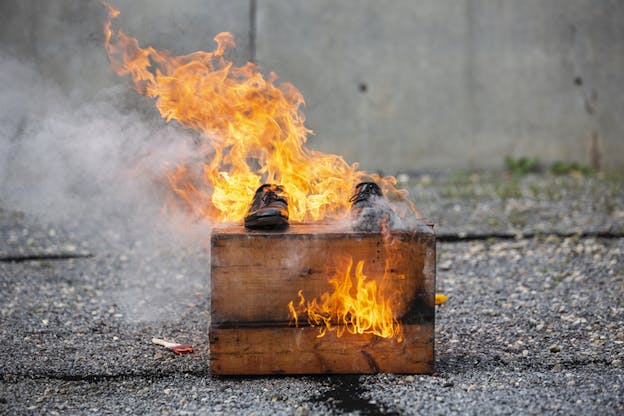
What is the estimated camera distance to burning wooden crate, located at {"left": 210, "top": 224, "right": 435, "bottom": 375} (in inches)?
142

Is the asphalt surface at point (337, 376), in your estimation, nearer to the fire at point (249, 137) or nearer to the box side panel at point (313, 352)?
the box side panel at point (313, 352)

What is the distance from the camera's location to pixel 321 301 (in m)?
3.64

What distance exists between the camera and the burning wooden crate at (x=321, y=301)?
11.8ft

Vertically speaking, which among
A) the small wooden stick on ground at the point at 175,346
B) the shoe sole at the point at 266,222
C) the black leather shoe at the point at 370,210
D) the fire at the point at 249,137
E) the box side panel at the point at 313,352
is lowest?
the small wooden stick on ground at the point at 175,346

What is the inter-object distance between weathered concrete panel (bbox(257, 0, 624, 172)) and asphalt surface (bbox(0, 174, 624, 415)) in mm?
2599

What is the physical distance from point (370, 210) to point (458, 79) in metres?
7.35

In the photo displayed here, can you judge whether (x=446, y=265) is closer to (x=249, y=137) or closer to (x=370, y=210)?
(x=249, y=137)

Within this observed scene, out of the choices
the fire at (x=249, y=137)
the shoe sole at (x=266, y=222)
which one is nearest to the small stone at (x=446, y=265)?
the fire at (x=249, y=137)

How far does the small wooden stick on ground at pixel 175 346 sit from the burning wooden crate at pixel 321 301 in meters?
0.51

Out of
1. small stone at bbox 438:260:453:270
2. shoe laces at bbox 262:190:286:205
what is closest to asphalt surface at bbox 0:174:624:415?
small stone at bbox 438:260:453:270

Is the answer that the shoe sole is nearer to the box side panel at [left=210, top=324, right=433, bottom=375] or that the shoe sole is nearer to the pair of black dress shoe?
the pair of black dress shoe

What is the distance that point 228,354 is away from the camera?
3648 millimetres

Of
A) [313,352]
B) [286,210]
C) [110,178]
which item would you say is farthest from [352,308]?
[110,178]

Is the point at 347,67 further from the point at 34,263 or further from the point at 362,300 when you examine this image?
the point at 362,300
